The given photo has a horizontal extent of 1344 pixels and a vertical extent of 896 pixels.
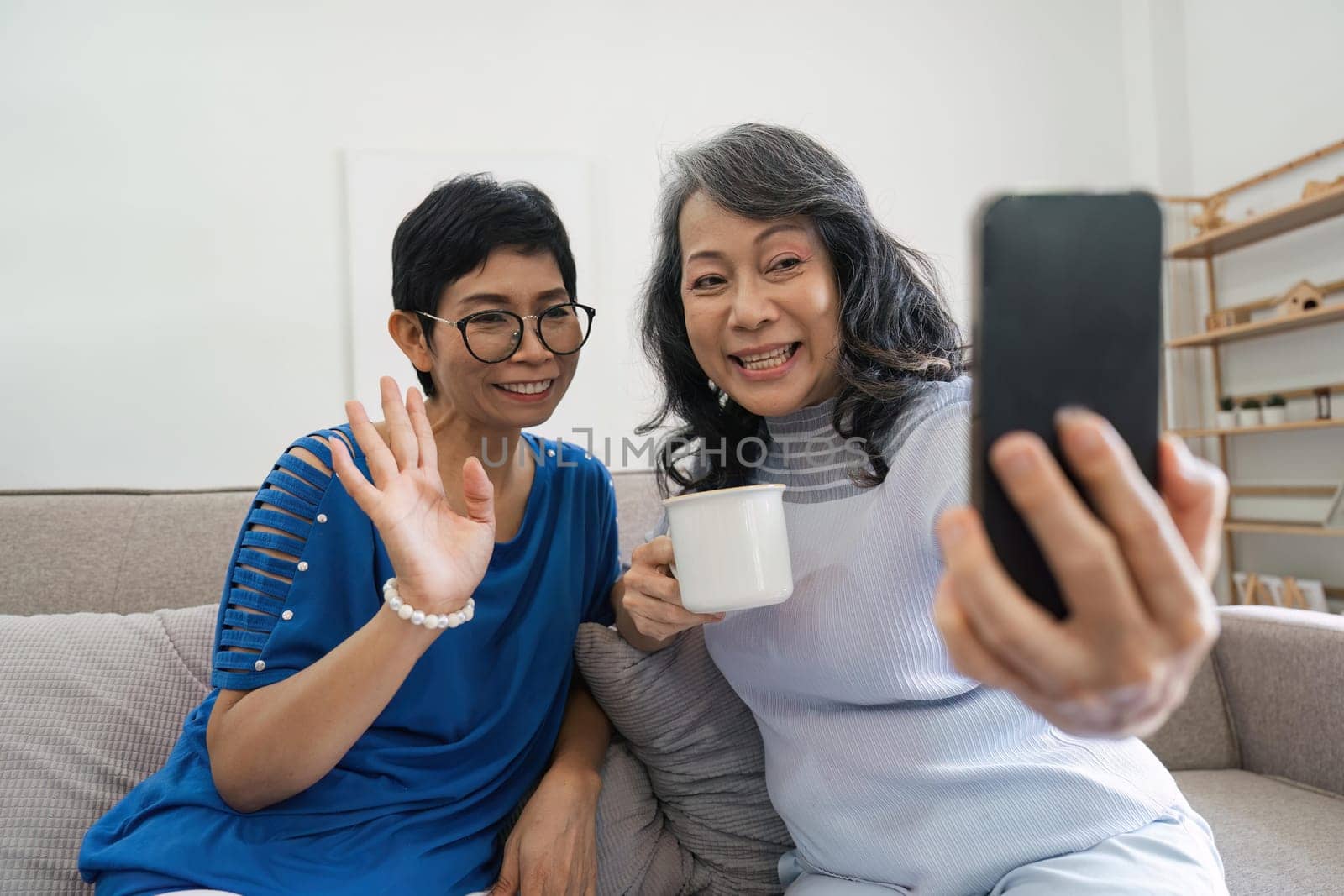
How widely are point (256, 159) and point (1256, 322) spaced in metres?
3.94

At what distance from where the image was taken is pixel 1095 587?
42cm

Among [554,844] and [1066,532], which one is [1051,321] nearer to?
[1066,532]

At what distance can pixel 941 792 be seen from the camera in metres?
0.99

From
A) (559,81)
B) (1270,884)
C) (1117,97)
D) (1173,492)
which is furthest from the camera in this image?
(1117,97)

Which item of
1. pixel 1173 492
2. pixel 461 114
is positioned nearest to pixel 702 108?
pixel 461 114

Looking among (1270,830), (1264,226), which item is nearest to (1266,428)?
(1264,226)

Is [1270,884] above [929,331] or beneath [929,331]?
beneath

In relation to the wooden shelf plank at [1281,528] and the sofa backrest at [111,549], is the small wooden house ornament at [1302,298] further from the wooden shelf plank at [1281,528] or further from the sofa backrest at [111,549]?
the sofa backrest at [111,549]

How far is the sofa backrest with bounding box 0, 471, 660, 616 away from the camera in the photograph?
1.56 metres

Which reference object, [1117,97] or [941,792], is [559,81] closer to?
[1117,97]

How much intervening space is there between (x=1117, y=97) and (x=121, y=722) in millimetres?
4437

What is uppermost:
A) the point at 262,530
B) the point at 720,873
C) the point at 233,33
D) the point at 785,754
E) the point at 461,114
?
the point at 233,33

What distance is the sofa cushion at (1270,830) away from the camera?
123cm

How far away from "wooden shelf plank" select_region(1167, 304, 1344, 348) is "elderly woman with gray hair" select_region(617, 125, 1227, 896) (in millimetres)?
2802
